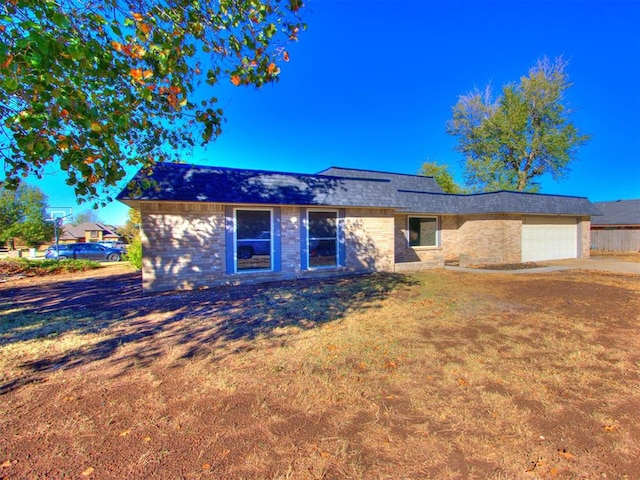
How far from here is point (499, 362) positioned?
406cm

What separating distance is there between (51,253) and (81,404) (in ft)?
93.7

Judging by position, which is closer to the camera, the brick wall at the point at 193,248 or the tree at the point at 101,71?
the tree at the point at 101,71

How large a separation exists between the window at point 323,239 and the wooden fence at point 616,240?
2607cm

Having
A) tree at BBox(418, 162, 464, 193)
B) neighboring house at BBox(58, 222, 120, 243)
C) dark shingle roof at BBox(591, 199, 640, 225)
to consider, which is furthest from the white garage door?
neighboring house at BBox(58, 222, 120, 243)

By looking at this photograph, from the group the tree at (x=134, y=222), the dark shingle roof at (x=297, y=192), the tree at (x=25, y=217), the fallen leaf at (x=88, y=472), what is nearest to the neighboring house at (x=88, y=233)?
the tree at (x=25, y=217)

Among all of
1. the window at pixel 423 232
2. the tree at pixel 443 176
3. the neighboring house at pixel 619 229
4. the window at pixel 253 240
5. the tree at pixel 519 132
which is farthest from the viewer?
the tree at pixel 443 176

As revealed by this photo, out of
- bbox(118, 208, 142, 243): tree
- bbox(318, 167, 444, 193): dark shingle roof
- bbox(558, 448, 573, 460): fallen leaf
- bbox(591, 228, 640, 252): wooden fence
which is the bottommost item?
bbox(558, 448, 573, 460): fallen leaf

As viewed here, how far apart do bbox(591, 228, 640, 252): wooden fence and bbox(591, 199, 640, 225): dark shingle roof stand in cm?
90

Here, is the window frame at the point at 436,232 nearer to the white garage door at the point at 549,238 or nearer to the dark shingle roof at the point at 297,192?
the dark shingle roof at the point at 297,192

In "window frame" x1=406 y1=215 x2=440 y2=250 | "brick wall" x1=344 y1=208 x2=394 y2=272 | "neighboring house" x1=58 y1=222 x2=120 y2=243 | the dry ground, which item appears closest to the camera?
the dry ground

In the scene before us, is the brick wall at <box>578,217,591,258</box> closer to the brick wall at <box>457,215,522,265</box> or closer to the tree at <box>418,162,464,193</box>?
the brick wall at <box>457,215,522,265</box>

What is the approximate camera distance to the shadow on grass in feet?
14.7

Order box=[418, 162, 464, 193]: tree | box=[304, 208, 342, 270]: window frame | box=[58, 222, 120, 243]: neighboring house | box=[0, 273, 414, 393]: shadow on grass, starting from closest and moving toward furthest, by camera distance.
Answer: box=[0, 273, 414, 393]: shadow on grass < box=[304, 208, 342, 270]: window frame < box=[418, 162, 464, 193]: tree < box=[58, 222, 120, 243]: neighboring house

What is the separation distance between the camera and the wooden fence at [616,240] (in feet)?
78.9
